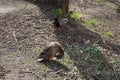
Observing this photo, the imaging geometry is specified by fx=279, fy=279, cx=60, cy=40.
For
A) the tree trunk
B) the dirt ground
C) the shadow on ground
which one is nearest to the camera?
the dirt ground

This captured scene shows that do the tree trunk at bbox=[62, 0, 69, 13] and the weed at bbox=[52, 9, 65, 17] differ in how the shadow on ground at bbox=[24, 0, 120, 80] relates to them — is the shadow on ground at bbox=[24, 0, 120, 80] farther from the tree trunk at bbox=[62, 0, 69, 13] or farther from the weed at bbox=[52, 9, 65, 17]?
the tree trunk at bbox=[62, 0, 69, 13]

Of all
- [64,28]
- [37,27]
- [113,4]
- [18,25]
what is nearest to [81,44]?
[64,28]

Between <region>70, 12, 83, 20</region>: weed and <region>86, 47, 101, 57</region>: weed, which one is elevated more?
<region>70, 12, 83, 20</region>: weed

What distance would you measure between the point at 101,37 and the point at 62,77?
221 centimetres

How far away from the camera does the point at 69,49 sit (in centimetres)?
536

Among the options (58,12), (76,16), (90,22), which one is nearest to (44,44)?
(58,12)

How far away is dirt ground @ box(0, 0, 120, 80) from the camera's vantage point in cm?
462

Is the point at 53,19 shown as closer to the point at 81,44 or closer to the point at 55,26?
the point at 55,26

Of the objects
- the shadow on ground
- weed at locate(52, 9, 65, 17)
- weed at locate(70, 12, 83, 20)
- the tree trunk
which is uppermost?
the tree trunk

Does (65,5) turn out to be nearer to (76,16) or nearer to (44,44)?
(76,16)

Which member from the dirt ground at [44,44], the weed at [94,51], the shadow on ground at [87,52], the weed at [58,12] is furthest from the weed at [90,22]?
the weed at [94,51]

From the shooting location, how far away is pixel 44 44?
5.34 metres

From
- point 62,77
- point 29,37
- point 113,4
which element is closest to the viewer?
point 62,77

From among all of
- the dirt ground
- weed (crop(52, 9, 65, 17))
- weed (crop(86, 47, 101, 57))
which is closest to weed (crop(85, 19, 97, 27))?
the dirt ground
